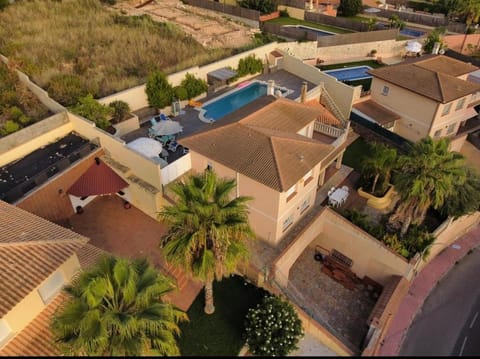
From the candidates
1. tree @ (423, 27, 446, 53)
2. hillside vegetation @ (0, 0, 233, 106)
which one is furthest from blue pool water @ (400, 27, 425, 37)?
hillside vegetation @ (0, 0, 233, 106)

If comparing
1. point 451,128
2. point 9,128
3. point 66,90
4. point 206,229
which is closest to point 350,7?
point 451,128

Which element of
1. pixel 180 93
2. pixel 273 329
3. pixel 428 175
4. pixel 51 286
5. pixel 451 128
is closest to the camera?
pixel 51 286

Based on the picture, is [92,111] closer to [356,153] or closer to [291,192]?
[291,192]

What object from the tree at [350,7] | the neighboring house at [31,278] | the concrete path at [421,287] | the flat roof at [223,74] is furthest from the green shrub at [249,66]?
the tree at [350,7]

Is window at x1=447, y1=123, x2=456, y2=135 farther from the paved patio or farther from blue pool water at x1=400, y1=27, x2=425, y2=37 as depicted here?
blue pool water at x1=400, y1=27, x2=425, y2=37

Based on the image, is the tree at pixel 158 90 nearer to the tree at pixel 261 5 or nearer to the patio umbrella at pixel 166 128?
the patio umbrella at pixel 166 128

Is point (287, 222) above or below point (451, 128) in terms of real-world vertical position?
below

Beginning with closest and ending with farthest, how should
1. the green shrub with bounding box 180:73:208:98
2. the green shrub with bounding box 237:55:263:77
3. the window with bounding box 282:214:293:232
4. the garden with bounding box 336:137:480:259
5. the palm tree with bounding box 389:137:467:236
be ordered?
the palm tree with bounding box 389:137:467:236
the garden with bounding box 336:137:480:259
the window with bounding box 282:214:293:232
the green shrub with bounding box 180:73:208:98
the green shrub with bounding box 237:55:263:77
